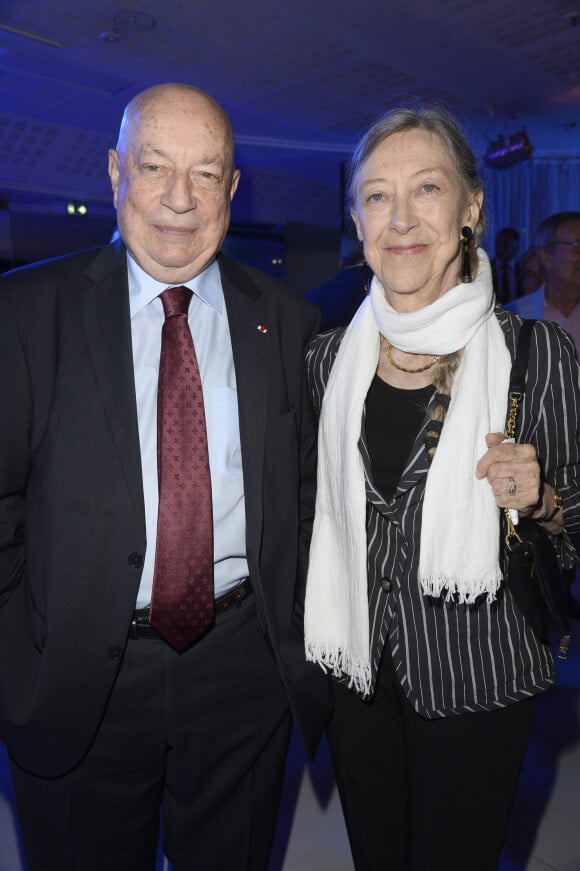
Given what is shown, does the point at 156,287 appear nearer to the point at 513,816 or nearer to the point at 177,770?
the point at 177,770

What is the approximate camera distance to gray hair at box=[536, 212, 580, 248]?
6.08m

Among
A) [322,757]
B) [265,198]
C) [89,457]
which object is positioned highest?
[265,198]

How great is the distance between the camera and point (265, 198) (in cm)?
743

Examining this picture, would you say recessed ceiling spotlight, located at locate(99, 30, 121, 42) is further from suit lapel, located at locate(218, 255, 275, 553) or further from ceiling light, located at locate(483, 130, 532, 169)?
ceiling light, located at locate(483, 130, 532, 169)

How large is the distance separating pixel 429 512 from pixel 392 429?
0.78ft

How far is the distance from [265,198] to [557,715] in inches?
211

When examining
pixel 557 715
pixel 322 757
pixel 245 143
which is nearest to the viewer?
pixel 322 757

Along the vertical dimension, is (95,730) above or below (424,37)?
below

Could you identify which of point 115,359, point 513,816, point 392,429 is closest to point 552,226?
point 513,816

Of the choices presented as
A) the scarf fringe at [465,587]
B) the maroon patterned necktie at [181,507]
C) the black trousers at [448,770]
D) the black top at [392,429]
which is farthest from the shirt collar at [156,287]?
the black trousers at [448,770]

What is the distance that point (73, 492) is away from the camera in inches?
63.7

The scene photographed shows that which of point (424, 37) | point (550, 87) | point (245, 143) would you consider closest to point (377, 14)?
point (424, 37)

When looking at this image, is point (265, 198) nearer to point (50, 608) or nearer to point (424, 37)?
point (424, 37)

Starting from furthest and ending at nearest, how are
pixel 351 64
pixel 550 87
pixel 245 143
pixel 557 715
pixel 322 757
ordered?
1. pixel 245 143
2. pixel 550 87
3. pixel 351 64
4. pixel 557 715
5. pixel 322 757
